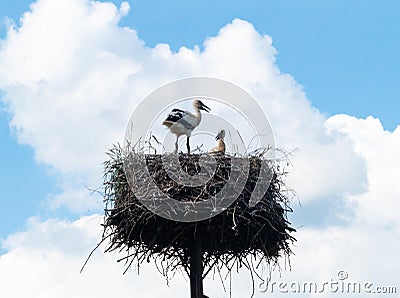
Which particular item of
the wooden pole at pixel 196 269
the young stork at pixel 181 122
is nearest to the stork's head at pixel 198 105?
the young stork at pixel 181 122

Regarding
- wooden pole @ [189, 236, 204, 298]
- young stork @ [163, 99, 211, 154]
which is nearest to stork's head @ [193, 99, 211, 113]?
young stork @ [163, 99, 211, 154]

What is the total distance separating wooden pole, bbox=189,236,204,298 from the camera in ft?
24.1

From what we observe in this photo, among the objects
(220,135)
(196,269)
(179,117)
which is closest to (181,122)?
(179,117)

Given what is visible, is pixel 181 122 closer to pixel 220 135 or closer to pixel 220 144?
pixel 220 135

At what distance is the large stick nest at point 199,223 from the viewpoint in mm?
7113

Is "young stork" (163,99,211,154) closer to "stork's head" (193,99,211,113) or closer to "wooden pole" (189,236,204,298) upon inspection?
"stork's head" (193,99,211,113)

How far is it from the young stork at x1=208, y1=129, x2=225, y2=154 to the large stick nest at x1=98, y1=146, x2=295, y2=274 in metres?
0.31

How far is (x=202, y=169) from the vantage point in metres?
7.22

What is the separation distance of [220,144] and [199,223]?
1.16 metres

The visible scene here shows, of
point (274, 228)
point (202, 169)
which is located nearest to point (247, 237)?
point (274, 228)

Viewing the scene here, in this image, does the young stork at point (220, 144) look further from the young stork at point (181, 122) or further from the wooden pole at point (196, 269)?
the wooden pole at point (196, 269)

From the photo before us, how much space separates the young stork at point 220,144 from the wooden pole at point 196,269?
0.91 metres

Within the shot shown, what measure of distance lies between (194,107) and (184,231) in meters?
1.93

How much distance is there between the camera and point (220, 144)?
8086 mm
